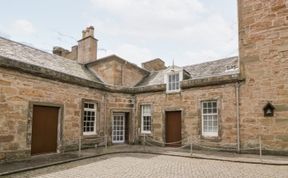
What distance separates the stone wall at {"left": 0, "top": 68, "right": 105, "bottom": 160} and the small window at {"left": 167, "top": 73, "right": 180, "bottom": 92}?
5.90m

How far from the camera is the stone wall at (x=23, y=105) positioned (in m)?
8.66

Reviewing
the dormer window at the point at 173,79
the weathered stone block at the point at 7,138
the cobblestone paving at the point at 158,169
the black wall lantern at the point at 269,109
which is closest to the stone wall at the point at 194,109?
the dormer window at the point at 173,79

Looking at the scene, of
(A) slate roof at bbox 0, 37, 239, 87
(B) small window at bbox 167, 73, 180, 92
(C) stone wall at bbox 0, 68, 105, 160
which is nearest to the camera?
(C) stone wall at bbox 0, 68, 105, 160

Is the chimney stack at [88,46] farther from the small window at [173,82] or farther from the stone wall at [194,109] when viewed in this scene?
the small window at [173,82]

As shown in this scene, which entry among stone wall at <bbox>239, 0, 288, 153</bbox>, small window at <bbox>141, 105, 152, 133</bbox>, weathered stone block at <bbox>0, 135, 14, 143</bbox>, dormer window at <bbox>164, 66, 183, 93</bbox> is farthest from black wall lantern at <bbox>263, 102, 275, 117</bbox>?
weathered stone block at <bbox>0, 135, 14, 143</bbox>

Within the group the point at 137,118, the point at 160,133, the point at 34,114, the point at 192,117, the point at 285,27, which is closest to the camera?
the point at 34,114

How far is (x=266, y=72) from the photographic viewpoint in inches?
425

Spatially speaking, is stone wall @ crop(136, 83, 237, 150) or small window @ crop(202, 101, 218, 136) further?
small window @ crop(202, 101, 218, 136)

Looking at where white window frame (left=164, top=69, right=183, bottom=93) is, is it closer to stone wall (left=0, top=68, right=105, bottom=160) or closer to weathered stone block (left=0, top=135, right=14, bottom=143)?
stone wall (left=0, top=68, right=105, bottom=160)

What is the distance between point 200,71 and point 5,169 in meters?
11.7

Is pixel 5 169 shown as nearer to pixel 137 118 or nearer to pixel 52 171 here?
pixel 52 171

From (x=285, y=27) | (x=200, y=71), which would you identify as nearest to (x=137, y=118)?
(x=200, y=71)

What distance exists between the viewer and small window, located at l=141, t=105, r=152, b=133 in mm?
14828

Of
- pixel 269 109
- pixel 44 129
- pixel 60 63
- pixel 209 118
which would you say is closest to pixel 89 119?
pixel 44 129
